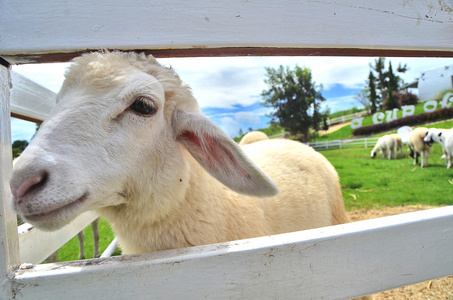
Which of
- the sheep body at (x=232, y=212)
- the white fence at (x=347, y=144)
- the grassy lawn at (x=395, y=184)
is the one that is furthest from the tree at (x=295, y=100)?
the sheep body at (x=232, y=212)

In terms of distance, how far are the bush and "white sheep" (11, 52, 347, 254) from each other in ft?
54.6

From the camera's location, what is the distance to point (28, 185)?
839mm

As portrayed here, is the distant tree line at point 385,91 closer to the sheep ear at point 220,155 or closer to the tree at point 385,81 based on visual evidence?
the tree at point 385,81

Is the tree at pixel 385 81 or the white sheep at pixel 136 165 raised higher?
the tree at pixel 385 81

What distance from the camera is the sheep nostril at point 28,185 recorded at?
83cm

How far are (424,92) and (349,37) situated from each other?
26.2 meters

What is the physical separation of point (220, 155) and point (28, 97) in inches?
60.5

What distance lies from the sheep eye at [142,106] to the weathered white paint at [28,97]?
953 millimetres

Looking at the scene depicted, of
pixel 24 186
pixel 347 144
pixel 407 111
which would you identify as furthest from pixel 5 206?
pixel 407 111

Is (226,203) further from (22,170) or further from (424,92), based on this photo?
(424,92)

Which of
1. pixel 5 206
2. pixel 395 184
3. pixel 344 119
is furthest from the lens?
pixel 344 119

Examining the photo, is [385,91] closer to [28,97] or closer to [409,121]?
[409,121]


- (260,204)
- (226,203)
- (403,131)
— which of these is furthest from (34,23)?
(403,131)

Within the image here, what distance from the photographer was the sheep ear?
113cm
